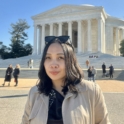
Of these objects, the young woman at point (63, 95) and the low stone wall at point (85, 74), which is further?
the low stone wall at point (85, 74)

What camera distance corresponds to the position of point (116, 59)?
42.6 metres

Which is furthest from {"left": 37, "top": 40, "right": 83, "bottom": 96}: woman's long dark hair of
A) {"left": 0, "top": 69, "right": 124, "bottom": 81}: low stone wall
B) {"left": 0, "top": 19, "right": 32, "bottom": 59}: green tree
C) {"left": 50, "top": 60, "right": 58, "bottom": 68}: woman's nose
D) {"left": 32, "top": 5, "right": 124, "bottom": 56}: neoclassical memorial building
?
{"left": 0, "top": 19, "right": 32, "bottom": 59}: green tree

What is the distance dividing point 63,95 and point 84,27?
195 feet

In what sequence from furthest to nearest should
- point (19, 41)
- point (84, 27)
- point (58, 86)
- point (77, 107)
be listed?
point (19, 41) < point (84, 27) < point (58, 86) < point (77, 107)

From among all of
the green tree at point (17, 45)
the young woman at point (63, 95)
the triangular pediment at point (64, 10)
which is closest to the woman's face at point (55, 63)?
the young woman at point (63, 95)

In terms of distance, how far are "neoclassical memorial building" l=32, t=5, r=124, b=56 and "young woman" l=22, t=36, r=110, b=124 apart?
50.6m

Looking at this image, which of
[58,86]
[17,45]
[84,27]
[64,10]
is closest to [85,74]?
[58,86]

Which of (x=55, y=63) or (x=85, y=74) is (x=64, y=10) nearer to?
(x=85, y=74)

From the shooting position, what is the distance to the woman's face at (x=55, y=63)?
1974mm

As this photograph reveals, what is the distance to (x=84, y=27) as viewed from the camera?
196 feet

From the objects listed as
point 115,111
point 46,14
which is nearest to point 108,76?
point 115,111

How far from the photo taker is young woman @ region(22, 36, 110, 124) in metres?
1.82

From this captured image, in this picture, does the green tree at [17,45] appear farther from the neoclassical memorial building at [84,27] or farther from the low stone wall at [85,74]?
the low stone wall at [85,74]

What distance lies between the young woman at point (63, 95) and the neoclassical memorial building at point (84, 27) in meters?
50.6
